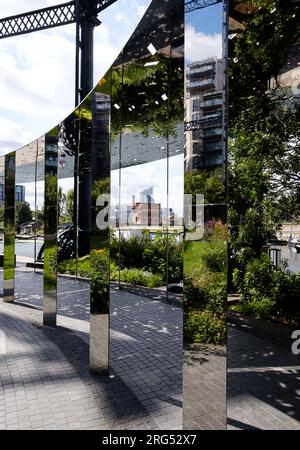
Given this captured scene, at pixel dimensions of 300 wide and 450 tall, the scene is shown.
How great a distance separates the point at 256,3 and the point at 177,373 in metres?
5.21

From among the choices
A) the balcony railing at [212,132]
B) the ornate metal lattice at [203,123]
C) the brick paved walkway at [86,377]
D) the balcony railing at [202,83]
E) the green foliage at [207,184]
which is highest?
the balcony railing at [202,83]

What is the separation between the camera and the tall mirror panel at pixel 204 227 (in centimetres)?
286

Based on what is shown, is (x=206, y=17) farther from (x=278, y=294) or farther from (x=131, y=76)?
(x=278, y=294)

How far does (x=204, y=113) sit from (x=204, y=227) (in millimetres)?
985

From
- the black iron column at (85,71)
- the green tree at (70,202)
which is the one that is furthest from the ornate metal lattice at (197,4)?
the green tree at (70,202)

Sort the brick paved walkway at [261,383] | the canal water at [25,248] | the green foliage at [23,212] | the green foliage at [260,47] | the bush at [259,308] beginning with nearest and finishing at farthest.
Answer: the brick paved walkway at [261,383] → the green foliage at [260,47] → the bush at [259,308] → the green foliage at [23,212] → the canal water at [25,248]

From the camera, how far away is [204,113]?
116 inches

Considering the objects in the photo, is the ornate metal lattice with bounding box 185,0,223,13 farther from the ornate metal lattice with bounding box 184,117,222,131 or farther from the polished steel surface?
the polished steel surface

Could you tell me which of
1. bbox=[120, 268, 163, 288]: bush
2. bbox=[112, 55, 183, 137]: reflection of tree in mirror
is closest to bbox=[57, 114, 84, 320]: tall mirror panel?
bbox=[120, 268, 163, 288]: bush

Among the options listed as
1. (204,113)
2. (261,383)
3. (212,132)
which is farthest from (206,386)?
(204,113)

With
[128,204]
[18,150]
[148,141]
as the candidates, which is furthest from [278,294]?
[128,204]

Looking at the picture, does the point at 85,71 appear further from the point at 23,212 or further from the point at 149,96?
the point at 149,96

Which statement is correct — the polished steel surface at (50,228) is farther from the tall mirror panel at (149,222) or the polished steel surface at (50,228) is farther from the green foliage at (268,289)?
the green foliage at (268,289)

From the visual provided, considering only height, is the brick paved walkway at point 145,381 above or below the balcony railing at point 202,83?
below
